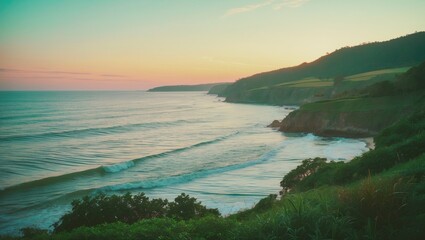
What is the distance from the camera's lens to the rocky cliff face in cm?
4756

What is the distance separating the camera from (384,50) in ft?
568

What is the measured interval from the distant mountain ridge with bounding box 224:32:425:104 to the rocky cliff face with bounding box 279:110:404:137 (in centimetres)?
8228

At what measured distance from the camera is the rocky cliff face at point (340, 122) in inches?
1873

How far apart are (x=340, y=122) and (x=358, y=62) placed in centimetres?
14486

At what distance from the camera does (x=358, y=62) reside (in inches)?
7141

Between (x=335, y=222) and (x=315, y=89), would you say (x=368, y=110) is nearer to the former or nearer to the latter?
(x=335, y=222)

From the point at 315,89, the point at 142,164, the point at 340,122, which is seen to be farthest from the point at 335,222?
the point at 315,89

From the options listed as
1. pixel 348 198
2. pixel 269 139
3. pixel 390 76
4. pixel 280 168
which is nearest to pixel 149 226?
pixel 348 198

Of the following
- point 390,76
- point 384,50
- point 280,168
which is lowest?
point 280,168

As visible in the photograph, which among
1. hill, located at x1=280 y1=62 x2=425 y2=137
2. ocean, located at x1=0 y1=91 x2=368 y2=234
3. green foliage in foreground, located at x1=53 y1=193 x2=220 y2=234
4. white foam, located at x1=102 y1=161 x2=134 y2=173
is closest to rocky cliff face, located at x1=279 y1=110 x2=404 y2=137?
hill, located at x1=280 y1=62 x2=425 y2=137

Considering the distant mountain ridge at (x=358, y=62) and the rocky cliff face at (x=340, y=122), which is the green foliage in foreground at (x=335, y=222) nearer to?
the rocky cliff face at (x=340, y=122)

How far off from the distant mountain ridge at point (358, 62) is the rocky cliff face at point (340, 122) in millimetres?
82279

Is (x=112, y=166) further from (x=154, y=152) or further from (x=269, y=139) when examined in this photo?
(x=269, y=139)

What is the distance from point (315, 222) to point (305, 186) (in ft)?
37.3
